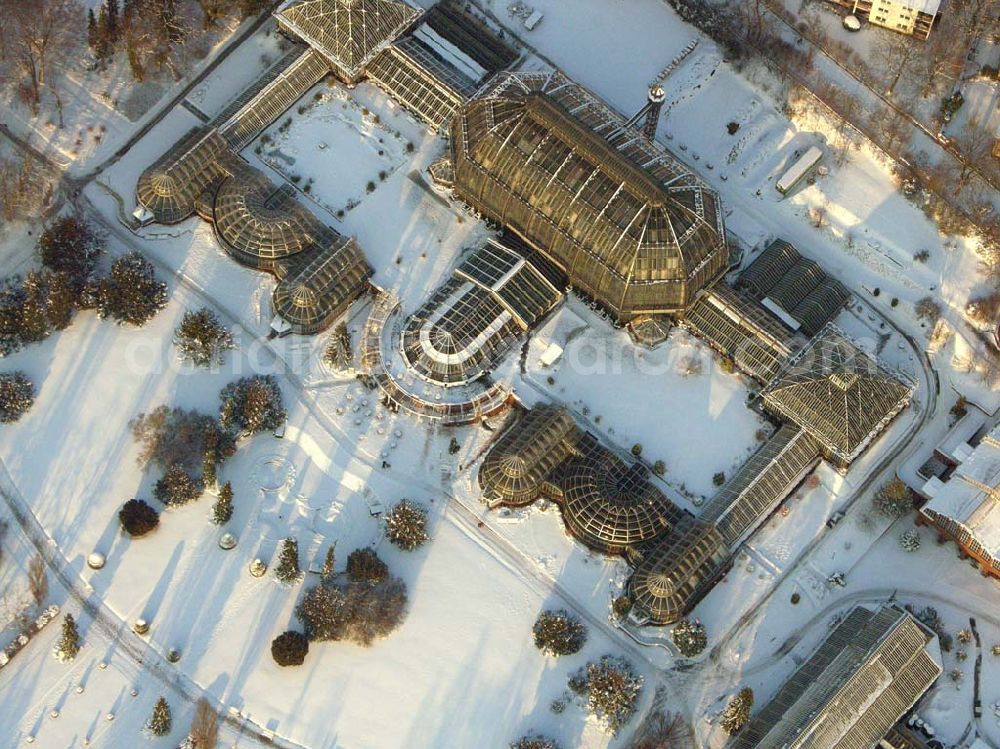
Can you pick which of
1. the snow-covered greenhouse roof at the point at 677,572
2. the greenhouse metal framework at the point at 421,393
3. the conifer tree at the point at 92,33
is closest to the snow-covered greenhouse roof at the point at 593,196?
the greenhouse metal framework at the point at 421,393

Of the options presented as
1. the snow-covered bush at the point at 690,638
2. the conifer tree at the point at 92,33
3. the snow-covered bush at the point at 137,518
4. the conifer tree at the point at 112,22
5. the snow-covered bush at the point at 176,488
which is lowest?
the snow-covered bush at the point at 137,518

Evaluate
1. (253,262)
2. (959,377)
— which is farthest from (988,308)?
(253,262)

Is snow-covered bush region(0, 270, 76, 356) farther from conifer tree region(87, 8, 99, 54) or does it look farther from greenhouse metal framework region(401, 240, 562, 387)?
greenhouse metal framework region(401, 240, 562, 387)

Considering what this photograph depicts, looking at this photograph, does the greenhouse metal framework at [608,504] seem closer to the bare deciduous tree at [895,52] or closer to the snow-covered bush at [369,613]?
the snow-covered bush at [369,613]

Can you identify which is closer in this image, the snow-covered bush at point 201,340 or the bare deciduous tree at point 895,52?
the snow-covered bush at point 201,340

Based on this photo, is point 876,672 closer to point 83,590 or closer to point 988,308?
point 988,308

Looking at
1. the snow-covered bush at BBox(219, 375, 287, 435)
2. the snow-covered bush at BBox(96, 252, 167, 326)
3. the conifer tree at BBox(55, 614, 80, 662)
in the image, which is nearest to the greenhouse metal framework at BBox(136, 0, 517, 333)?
the snow-covered bush at BBox(219, 375, 287, 435)

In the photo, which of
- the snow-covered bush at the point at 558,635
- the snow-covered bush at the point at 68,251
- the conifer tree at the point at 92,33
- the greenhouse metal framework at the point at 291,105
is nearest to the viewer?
the snow-covered bush at the point at 558,635
